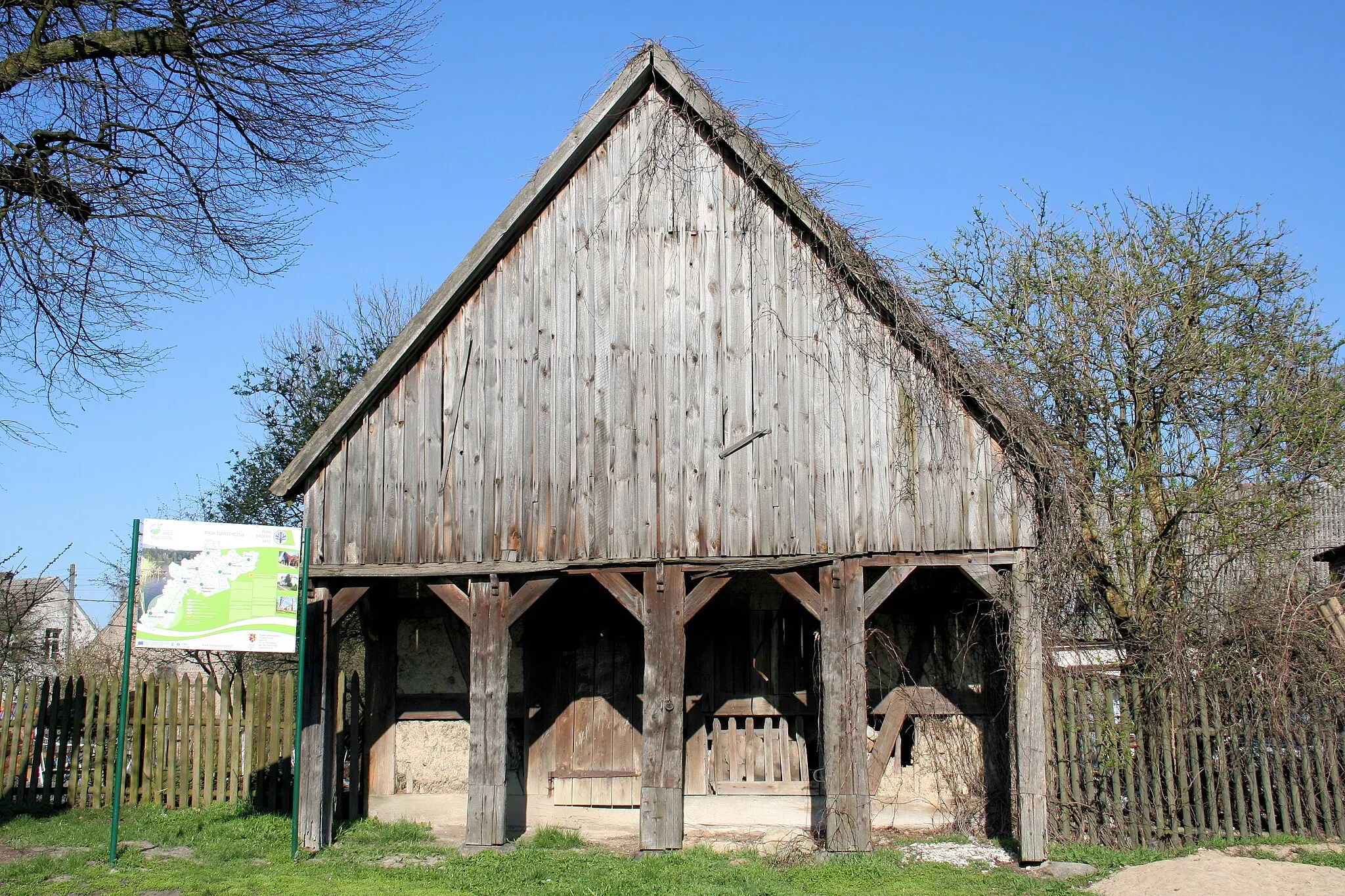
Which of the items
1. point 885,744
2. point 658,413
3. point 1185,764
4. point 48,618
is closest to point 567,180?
point 658,413

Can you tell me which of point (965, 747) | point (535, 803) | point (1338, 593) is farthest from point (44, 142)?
point (1338, 593)

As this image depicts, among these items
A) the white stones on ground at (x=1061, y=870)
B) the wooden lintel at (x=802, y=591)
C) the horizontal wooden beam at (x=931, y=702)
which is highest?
the wooden lintel at (x=802, y=591)

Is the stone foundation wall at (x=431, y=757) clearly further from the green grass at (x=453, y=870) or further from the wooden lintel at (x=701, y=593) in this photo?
the wooden lintel at (x=701, y=593)

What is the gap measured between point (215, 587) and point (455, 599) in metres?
2.33

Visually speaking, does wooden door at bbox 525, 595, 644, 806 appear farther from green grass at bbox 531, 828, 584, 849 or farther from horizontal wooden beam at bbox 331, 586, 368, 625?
horizontal wooden beam at bbox 331, 586, 368, 625

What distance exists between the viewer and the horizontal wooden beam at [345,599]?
1190cm

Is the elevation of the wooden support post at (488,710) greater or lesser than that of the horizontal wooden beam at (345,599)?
lesser

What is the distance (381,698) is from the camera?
13.7 meters

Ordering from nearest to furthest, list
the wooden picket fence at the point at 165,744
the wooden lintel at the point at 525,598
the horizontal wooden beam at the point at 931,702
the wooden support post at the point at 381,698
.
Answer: the wooden lintel at the point at 525,598 → the horizontal wooden beam at the point at 931,702 → the wooden support post at the point at 381,698 → the wooden picket fence at the point at 165,744

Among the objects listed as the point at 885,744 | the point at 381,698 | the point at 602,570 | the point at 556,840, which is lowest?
the point at 556,840

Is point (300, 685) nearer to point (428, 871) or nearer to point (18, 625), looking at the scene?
point (428, 871)

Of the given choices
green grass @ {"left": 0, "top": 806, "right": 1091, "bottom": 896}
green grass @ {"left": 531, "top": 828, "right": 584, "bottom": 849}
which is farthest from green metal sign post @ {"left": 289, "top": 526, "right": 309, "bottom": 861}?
green grass @ {"left": 531, "top": 828, "right": 584, "bottom": 849}

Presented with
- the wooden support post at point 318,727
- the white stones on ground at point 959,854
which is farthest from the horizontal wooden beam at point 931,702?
the wooden support post at point 318,727

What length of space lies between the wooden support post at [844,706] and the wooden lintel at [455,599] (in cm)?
360
